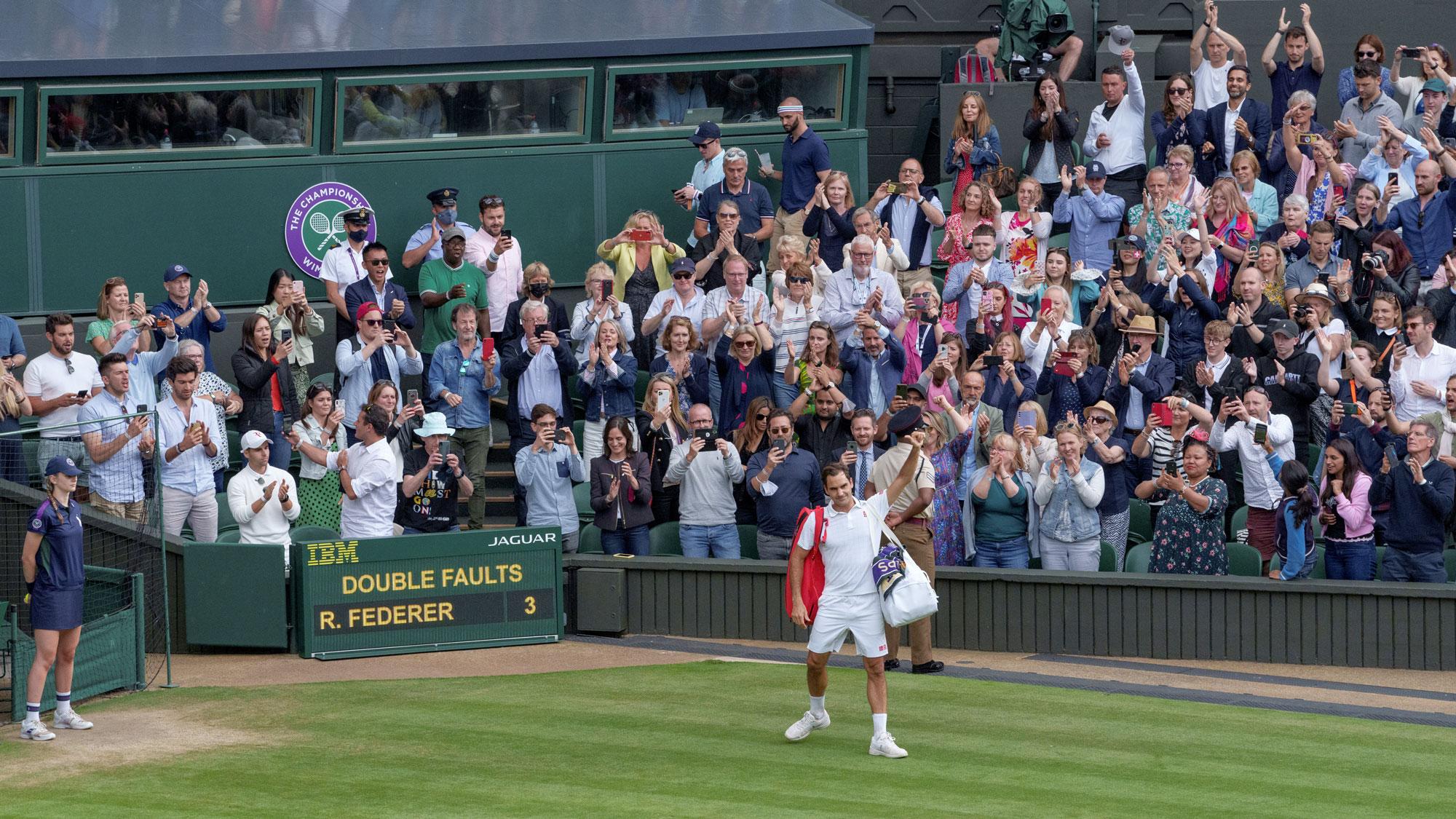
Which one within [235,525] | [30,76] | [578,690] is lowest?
[578,690]

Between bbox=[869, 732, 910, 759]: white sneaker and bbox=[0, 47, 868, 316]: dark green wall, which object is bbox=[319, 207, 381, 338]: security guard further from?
bbox=[869, 732, 910, 759]: white sneaker

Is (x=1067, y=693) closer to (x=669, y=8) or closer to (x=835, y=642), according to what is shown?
(x=835, y=642)

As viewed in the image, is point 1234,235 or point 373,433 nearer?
point 373,433

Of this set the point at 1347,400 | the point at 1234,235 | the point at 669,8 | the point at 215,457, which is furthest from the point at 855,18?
the point at 215,457

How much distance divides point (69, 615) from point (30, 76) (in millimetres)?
8002

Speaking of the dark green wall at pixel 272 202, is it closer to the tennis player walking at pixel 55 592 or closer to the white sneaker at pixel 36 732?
the tennis player walking at pixel 55 592

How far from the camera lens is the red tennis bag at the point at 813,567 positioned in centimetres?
1173

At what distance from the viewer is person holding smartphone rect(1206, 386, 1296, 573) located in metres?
14.9

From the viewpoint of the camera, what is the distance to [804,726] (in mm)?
11875

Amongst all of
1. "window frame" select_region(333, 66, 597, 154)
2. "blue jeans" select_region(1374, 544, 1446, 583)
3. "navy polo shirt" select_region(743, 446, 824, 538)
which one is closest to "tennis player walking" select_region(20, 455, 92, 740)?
"navy polo shirt" select_region(743, 446, 824, 538)

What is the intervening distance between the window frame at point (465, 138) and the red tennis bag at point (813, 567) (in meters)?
9.31

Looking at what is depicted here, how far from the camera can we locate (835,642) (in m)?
11.6

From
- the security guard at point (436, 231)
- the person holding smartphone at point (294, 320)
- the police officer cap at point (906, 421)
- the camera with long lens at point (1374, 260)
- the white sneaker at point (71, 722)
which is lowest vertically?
the white sneaker at point (71, 722)

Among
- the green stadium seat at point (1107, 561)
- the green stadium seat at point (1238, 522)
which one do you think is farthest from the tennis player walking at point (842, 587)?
the green stadium seat at point (1238, 522)
